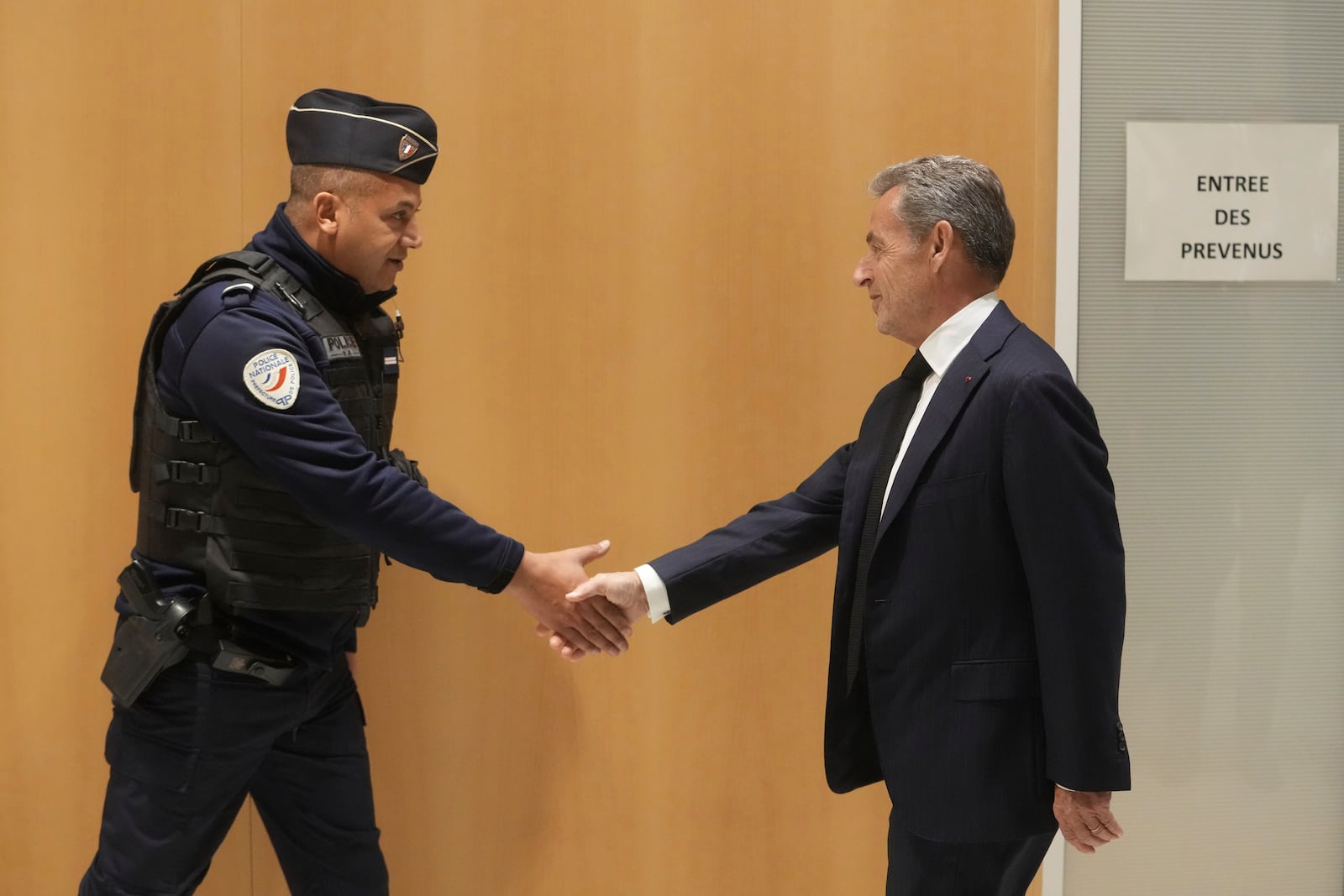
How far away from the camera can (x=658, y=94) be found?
7.96 feet

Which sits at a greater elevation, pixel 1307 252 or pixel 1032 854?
pixel 1307 252

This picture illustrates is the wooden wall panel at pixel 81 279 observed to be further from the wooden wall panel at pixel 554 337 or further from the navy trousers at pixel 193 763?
the navy trousers at pixel 193 763

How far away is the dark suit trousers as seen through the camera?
1656mm

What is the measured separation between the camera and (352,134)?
6.39ft

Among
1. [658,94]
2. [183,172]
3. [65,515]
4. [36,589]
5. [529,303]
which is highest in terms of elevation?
[658,94]

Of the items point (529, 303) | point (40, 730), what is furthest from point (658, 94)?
point (40, 730)

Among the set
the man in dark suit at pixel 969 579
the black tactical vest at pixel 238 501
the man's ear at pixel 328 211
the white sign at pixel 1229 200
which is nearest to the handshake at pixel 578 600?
the black tactical vest at pixel 238 501

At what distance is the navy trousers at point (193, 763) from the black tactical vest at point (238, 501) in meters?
0.17

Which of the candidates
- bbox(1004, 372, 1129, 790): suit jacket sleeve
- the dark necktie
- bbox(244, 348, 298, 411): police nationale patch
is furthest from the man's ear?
bbox(1004, 372, 1129, 790): suit jacket sleeve

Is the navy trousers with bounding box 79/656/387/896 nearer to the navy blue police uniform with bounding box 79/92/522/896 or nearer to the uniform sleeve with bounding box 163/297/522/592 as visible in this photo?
the navy blue police uniform with bounding box 79/92/522/896

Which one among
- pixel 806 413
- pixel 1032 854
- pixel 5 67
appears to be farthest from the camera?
pixel 806 413

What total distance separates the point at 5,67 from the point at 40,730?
1453mm

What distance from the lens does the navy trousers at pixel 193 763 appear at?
Answer: 1.84m

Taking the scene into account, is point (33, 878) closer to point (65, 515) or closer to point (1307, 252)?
point (65, 515)
